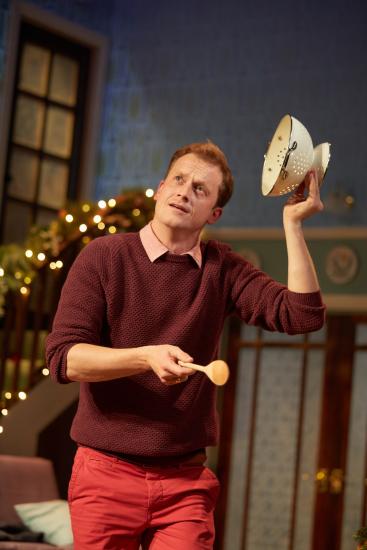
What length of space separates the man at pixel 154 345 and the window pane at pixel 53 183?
17.8 ft

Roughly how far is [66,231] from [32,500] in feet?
4.48

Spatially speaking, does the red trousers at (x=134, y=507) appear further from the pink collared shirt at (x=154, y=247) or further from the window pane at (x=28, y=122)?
the window pane at (x=28, y=122)

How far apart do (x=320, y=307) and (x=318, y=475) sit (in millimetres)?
4592

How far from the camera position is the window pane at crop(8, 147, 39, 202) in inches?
288

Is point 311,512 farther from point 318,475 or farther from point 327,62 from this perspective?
point 327,62

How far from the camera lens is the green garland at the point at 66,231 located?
5398 mm

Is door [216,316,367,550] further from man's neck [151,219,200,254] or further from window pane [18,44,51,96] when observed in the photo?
man's neck [151,219,200,254]

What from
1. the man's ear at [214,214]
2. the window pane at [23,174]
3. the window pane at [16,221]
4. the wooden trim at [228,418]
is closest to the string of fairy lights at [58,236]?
the wooden trim at [228,418]

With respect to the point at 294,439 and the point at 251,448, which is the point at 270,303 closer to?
the point at 294,439

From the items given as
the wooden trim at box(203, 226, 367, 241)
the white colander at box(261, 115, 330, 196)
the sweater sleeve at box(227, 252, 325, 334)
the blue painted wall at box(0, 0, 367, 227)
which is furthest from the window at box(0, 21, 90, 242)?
the white colander at box(261, 115, 330, 196)

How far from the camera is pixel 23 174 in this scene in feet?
24.2

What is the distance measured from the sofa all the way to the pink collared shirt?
8.65ft

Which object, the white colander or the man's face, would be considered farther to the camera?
the man's face

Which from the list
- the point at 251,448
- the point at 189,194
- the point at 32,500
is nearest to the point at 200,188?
the point at 189,194
